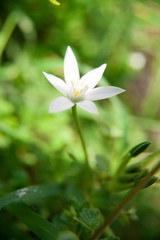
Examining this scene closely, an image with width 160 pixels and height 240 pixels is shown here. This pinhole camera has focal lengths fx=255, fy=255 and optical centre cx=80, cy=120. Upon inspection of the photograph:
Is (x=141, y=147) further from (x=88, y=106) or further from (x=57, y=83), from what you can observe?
(x=57, y=83)

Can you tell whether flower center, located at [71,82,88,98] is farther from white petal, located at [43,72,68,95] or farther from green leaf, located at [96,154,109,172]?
green leaf, located at [96,154,109,172]

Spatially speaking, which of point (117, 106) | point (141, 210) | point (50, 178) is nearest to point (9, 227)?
point (50, 178)

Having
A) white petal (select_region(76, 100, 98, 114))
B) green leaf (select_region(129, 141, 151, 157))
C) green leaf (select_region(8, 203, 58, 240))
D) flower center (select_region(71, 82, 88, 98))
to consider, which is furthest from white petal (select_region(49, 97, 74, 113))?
green leaf (select_region(8, 203, 58, 240))

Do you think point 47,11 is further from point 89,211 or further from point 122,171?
point 89,211

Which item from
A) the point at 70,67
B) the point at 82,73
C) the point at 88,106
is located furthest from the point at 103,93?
the point at 82,73

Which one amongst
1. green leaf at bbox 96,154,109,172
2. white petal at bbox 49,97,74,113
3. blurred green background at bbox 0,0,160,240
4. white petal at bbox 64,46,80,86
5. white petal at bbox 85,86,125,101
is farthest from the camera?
blurred green background at bbox 0,0,160,240

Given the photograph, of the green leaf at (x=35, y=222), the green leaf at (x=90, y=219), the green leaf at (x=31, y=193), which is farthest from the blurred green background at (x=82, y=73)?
the green leaf at (x=90, y=219)
